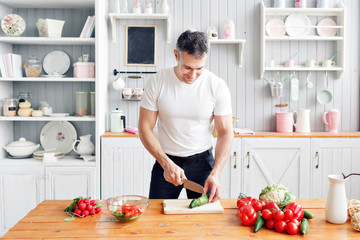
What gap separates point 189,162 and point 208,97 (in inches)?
16.3

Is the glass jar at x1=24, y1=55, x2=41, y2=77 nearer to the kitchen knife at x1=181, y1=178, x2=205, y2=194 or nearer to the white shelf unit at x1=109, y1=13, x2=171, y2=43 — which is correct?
the white shelf unit at x1=109, y1=13, x2=171, y2=43

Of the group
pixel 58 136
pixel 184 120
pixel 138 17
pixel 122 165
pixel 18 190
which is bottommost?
pixel 18 190

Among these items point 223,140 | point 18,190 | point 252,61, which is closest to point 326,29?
point 252,61

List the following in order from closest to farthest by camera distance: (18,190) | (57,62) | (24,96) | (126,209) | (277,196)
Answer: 1. (126,209)
2. (277,196)
3. (18,190)
4. (24,96)
5. (57,62)

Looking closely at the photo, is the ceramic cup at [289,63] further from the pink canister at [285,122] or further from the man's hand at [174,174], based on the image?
the man's hand at [174,174]

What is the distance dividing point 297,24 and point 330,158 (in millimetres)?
1381

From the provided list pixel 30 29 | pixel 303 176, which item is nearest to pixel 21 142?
pixel 30 29

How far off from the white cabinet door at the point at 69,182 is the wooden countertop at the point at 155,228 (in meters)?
1.56

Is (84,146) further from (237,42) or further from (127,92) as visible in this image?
(237,42)

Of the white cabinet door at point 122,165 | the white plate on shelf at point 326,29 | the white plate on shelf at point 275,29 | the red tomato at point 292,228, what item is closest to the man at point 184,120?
the red tomato at point 292,228

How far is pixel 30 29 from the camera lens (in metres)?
3.70

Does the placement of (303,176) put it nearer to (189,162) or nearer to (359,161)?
(359,161)

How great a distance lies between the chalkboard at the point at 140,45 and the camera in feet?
12.4

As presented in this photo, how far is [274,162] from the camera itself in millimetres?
3459
